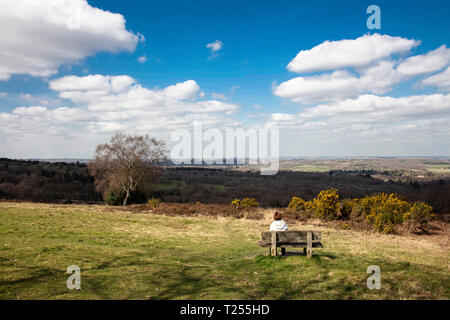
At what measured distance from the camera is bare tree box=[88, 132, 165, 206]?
33.6m

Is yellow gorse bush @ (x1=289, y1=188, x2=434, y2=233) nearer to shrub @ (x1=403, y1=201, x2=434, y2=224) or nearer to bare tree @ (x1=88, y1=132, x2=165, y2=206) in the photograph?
shrub @ (x1=403, y1=201, x2=434, y2=224)

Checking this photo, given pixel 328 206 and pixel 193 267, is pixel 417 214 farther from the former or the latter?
pixel 193 267

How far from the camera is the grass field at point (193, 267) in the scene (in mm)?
6387

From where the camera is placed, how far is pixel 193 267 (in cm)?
898

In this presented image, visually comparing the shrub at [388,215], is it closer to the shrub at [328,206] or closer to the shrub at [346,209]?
the shrub at [346,209]

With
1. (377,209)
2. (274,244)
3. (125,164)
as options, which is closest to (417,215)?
(377,209)

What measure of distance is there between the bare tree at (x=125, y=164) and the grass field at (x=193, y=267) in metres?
18.8

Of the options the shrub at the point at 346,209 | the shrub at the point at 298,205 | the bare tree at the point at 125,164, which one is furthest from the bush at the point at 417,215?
the bare tree at the point at 125,164

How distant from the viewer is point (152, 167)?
34.6 m

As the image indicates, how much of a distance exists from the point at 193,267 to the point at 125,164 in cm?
2741

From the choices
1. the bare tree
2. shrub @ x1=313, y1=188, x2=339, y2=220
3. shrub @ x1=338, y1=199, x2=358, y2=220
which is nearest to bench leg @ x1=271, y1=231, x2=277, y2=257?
shrub @ x1=313, y1=188, x2=339, y2=220
